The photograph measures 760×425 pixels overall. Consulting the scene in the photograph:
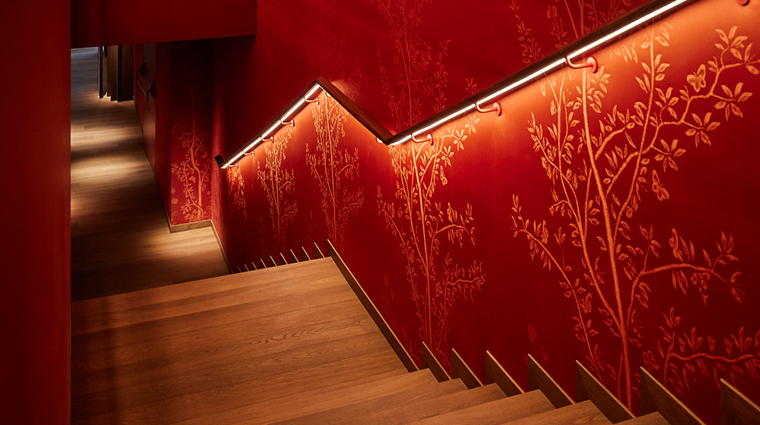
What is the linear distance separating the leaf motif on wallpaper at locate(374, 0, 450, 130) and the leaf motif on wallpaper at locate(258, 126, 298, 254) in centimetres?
188

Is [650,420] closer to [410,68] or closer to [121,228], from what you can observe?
[410,68]

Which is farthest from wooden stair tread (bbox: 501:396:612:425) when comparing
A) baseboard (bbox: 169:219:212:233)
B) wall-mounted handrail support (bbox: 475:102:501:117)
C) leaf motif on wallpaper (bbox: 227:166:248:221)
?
baseboard (bbox: 169:219:212:233)

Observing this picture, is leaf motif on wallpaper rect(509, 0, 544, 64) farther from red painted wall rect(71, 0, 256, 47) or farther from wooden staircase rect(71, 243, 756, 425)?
red painted wall rect(71, 0, 256, 47)

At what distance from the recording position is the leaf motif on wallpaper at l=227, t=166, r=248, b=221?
21.2ft

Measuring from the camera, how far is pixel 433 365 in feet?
9.29

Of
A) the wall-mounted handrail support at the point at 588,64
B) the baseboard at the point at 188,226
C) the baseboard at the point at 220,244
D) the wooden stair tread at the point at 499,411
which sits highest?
the wall-mounted handrail support at the point at 588,64

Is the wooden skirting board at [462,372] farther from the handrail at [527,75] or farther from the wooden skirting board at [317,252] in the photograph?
the wooden skirting board at [317,252]

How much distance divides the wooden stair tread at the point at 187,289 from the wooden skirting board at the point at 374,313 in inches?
3.0

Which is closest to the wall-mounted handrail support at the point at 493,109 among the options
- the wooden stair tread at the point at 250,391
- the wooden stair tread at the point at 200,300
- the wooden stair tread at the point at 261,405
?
the wooden stair tread at the point at 261,405

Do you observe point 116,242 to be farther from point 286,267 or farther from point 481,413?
point 481,413

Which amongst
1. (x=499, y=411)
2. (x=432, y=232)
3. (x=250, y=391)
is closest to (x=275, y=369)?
(x=250, y=391)

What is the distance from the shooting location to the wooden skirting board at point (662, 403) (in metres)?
1.62

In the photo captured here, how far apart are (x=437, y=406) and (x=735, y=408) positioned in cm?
113

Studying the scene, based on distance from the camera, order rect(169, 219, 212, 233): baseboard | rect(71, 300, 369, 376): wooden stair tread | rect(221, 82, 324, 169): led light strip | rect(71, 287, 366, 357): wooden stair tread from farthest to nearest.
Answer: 1. rect(169, 219, 212, 233): baseboard
2. rect(221, 82, 324, 169): led light strip
3. rect(71, 287, 366, 357): wooden stair tread
4. rect(71, 300, 369, 376): wooden stair tread
